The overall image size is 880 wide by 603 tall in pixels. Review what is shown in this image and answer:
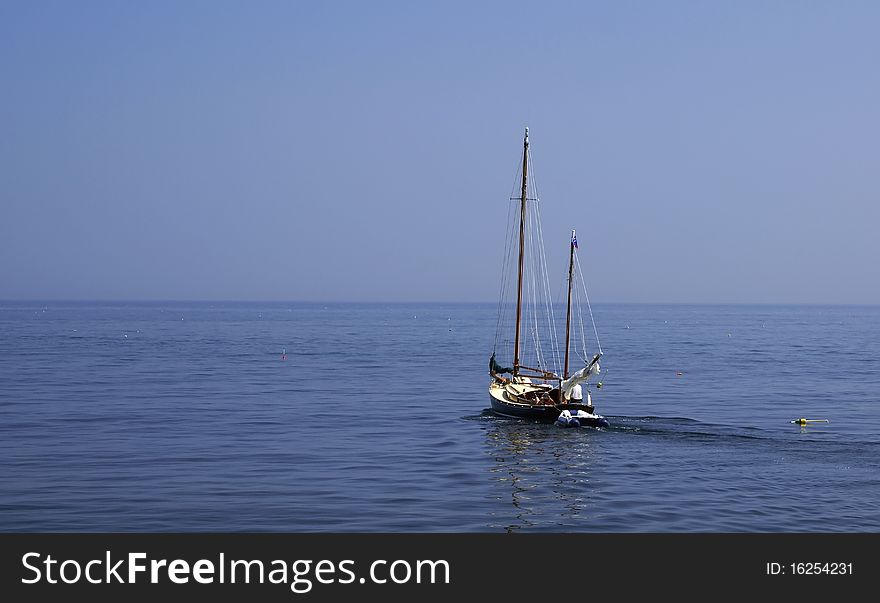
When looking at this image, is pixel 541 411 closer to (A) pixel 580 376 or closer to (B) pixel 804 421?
(A) pixel 580 376

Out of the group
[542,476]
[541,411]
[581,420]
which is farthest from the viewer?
[541,411]

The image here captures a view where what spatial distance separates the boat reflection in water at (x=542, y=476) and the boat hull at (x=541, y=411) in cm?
59

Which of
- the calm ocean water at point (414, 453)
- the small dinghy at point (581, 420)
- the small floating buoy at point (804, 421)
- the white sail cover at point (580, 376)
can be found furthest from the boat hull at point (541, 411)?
the small floating buoy at point (804, 421)

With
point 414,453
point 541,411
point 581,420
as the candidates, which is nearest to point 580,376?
point 581,420

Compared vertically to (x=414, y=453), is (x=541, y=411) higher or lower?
higher

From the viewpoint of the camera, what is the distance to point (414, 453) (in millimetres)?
49312

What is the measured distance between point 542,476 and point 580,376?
16.4 meters

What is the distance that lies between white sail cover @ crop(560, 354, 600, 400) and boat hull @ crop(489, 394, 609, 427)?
1.01 meters

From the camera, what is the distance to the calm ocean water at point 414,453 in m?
34.5

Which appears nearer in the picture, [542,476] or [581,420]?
[542,476]

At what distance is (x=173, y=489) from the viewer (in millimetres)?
38656
